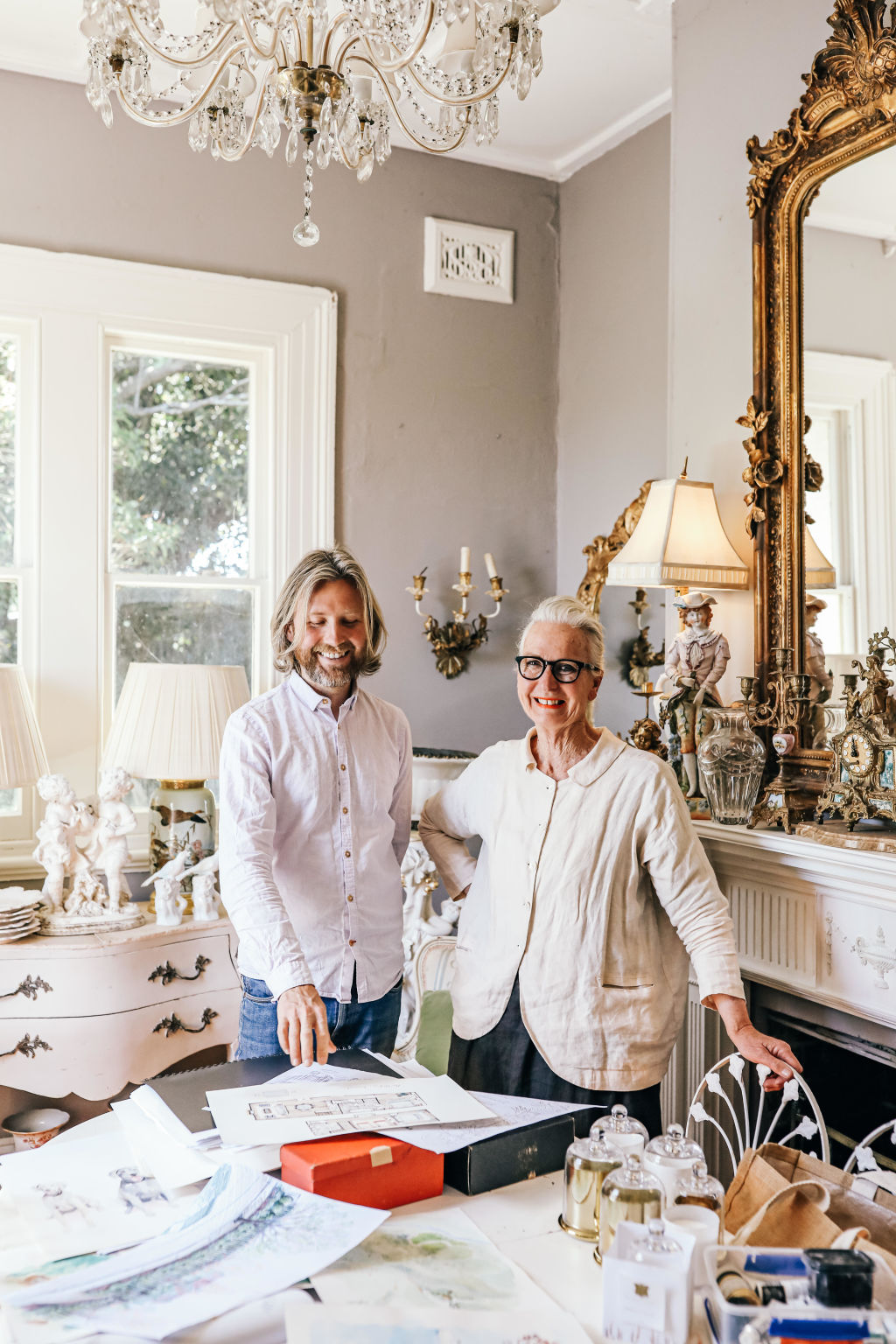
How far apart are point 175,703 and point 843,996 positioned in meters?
1.76

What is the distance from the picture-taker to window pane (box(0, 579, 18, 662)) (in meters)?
3.19

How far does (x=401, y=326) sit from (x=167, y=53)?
206 centimetres

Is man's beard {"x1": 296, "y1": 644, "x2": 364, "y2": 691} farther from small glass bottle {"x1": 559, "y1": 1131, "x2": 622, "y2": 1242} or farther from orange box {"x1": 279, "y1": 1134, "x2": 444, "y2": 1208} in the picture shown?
small glass bottle {"x1": 559, "y1": 1131, "x2": 622, "y2": 1242}

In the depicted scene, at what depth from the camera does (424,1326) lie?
102cm

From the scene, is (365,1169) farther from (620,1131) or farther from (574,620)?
(574,620)

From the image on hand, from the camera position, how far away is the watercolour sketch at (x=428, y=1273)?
3.52ft

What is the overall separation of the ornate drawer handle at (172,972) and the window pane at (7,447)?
1.28m

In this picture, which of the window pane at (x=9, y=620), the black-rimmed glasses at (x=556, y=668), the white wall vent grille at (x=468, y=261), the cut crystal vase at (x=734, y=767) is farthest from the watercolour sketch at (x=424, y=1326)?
the white wall vent grille at (x=468, y=261)

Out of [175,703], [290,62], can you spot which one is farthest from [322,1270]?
[175,703]

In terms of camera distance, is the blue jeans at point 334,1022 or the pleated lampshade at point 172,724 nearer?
the blue jeans at point 334,1022

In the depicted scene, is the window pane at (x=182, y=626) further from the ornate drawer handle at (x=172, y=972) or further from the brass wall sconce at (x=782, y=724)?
the brass wall sconce at (x=782, y=724)

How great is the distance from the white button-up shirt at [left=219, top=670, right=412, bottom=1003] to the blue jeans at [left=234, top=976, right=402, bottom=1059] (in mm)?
22

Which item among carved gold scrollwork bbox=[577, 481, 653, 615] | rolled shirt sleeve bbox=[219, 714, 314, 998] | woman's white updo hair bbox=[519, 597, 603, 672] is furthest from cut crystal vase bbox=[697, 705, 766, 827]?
carved gold scrollwork bbox=[577, 481, 653, 615]

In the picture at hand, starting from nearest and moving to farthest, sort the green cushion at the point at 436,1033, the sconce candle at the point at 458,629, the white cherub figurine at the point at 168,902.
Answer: the green cushion at the point at 436,1033 → the white cherub figurine at the point at 168,902 → the sconce candle at the point at 458,629
